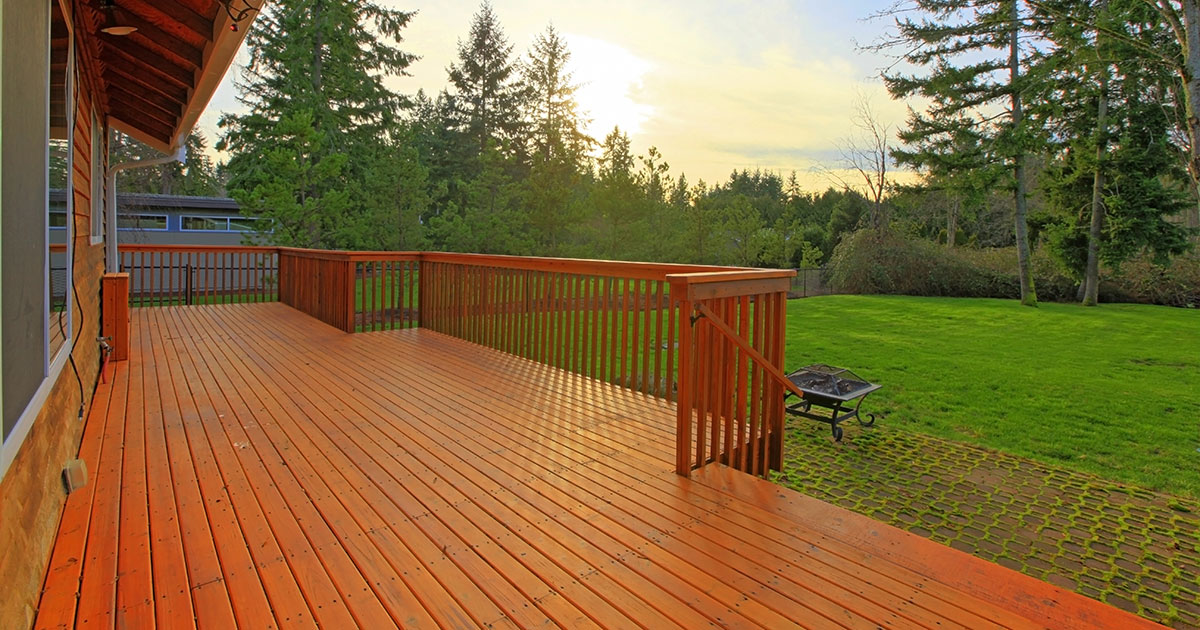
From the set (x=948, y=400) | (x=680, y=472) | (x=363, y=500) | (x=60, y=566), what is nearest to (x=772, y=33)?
(x=948, y=400)

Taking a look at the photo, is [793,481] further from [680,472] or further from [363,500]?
[363,500]

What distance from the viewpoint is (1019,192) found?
689 inches

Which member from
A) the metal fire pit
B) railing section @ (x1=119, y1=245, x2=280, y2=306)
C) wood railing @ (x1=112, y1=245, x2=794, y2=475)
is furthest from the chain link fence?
railing section @ (x1=119, y1=245, x2=280, y2=306)

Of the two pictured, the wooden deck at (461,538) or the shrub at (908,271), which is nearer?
the wooden deck at (461,538)

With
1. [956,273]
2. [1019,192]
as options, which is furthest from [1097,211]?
[956,273]

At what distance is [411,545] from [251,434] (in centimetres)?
171

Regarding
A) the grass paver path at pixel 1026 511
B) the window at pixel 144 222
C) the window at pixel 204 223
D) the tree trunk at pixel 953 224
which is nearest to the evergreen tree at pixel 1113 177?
the tree trunk at pixel 953 224

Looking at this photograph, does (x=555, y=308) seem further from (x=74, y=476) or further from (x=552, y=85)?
(x=552, y=85)

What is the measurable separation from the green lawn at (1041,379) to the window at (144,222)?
1725cm

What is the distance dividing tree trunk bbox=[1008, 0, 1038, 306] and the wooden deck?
56.2ft

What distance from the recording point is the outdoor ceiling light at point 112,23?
334 cm

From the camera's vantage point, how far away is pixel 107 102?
6.12 metres

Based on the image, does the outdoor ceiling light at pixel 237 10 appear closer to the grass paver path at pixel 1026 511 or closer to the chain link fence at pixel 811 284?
the grass paver path at pixel 1026 511

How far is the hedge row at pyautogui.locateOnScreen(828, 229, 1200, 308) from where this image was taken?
17000mm
